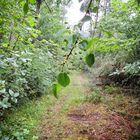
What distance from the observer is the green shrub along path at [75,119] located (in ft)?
17.2

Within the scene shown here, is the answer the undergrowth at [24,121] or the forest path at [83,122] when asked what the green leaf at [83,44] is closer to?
the undergrowth at [24,121]

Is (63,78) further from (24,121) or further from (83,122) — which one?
(83,122)

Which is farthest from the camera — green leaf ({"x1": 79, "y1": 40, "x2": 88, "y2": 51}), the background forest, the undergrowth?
the undergrowth

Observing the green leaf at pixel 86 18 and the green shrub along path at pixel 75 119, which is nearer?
the green leaf at pixel 86 18

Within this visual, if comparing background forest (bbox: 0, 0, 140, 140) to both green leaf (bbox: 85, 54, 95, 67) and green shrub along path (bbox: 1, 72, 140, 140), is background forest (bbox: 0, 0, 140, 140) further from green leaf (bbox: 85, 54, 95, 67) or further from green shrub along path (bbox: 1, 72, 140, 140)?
green shrub along path (bbox: 1, 72, 140, 140)

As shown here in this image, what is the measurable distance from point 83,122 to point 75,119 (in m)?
0.33

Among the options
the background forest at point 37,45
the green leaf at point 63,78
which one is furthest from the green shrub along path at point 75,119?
the green leaf at point 63,78

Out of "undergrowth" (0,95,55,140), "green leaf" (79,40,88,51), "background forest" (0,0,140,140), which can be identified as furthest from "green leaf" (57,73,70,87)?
"undergrowth" (0,95,55,140)

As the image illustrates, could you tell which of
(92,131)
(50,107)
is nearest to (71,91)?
(50,107)

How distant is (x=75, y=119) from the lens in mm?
6355

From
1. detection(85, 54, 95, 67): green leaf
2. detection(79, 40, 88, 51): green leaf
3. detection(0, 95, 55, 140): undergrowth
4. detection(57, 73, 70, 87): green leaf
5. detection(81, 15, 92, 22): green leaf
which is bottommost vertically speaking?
detection(57, 73, 70, 87): green leaf

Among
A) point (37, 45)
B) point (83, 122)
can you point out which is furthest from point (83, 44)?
point (37, 45)

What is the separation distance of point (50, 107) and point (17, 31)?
3.53 m

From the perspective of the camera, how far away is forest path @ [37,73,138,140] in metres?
5.34
